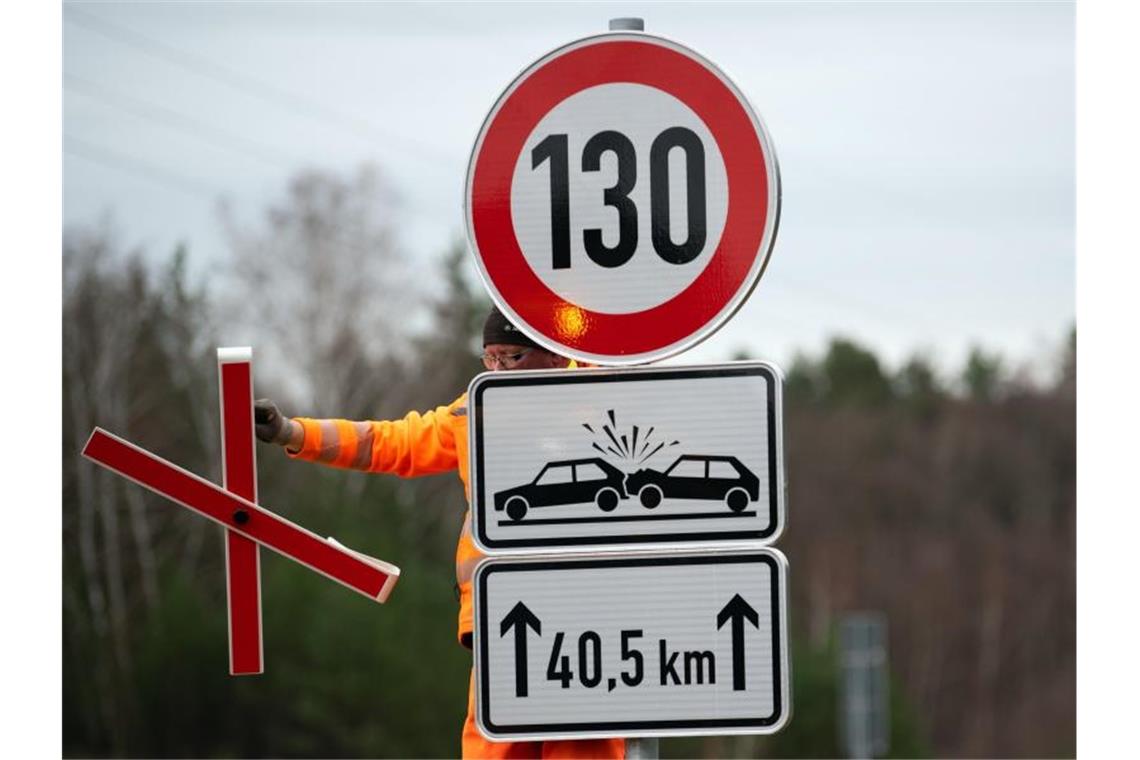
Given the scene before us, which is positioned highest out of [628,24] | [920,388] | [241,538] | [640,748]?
[628,24]

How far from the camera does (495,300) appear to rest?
3914mm

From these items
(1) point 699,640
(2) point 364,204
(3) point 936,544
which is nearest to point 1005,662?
(3) point 936,544

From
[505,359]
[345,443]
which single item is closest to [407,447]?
[345,443]

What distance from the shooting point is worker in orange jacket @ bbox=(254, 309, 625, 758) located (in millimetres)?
5000

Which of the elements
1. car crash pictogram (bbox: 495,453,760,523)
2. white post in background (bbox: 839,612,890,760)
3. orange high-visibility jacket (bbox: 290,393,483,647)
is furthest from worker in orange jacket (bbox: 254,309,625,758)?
white post in background (bbox: 839,612,890,760)

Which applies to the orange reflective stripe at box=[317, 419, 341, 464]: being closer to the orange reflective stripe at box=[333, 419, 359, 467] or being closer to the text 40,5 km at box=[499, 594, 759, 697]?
the orange reflective stripe at box=[333, 419, 359, 467]

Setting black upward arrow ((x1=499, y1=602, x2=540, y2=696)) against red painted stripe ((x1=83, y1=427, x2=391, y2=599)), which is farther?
red painted stripe ((x1=83, y1=427, x2=391, y2=599))

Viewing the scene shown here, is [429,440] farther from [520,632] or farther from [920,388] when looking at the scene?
[920,388]

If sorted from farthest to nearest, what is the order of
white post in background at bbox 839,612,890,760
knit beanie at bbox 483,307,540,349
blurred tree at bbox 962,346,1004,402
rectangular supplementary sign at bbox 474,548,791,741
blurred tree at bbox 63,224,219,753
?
blurred tree at bbox 962,346,1004,402 → blurred tree at bbox 63,224,219,753 → white post in background at bbox 839,612,890,760 → knit beanie at bbox 483,307,540,349 → rectangular supplementary sign at bbox 474,548,791,741

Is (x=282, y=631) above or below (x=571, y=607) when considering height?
below

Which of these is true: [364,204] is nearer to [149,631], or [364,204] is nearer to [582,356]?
[149,631]

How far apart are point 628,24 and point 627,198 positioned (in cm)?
35

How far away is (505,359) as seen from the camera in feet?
16.9

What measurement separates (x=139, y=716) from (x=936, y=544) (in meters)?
33.6
